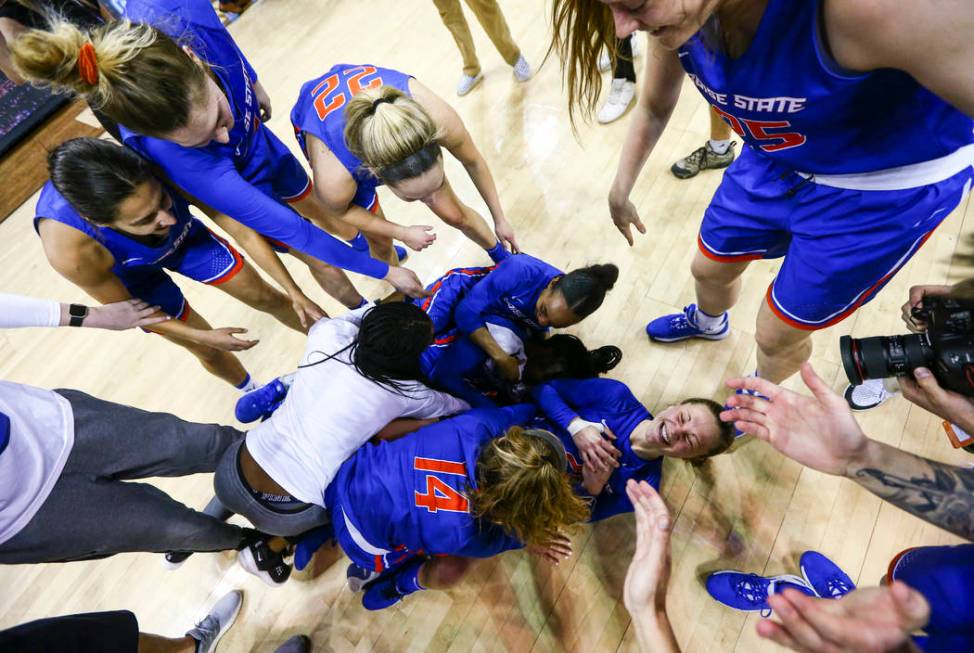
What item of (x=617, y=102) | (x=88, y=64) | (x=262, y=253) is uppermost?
(x=88, y=64)

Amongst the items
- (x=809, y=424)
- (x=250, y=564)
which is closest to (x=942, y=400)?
(x=809, y=424)

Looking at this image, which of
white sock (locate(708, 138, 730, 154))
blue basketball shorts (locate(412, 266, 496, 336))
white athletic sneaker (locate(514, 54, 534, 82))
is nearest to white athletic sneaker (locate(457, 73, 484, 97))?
white athletic sneaker (locate(514, 54, 534, 82))

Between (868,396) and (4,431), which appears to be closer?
(4,431)

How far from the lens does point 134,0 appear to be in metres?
1.67

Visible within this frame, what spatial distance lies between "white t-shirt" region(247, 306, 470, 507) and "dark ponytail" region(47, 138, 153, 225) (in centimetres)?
70

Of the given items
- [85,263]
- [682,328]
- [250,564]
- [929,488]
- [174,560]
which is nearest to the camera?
[929,488]

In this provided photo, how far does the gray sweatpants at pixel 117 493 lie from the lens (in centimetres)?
145

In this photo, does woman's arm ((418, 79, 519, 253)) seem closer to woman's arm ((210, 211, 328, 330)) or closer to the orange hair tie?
woman's arm ((210, 211, 328, 330))

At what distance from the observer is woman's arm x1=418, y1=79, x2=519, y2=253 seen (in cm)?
187

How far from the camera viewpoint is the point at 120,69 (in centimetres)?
132

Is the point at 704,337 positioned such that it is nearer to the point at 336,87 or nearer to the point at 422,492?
the point at 422,492

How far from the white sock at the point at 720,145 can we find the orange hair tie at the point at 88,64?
254cm

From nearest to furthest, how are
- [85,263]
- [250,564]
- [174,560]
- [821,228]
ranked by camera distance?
[821,228], [85,263], [250,564], [174,560]

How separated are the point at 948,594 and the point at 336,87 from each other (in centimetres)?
211
